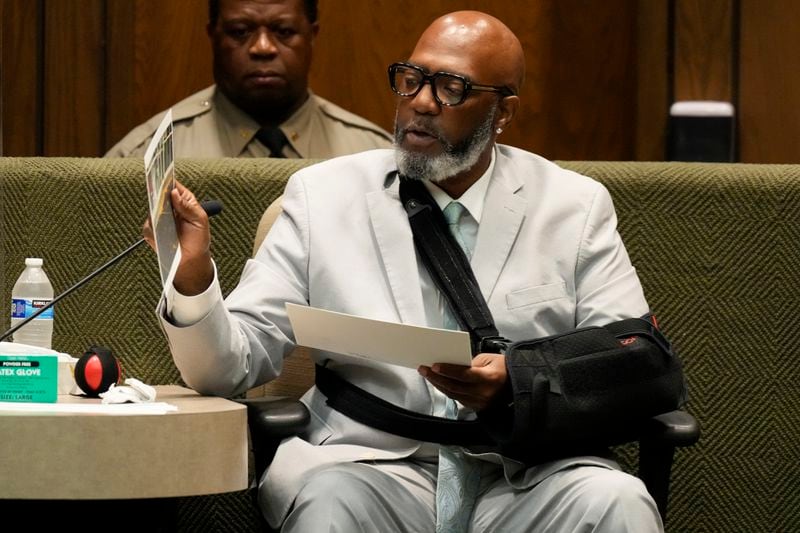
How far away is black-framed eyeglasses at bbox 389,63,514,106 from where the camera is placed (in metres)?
2.61

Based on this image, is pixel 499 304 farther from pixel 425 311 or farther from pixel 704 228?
pixel 704 228

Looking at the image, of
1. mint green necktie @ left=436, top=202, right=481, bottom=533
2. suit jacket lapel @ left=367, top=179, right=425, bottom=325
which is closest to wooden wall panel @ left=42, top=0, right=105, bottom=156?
suit jacket lapel @ left=367, top=179, right=425, bottom=325

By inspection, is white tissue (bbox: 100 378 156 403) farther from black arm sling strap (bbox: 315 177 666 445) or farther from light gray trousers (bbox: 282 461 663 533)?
black arm sling strap (bbox: 315 177 666 445)

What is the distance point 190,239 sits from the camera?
2.19 metres

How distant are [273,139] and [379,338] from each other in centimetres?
208

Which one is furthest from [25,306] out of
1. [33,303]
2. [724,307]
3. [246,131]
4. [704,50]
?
[704,50]

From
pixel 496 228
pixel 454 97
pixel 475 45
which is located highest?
pixel 475 45

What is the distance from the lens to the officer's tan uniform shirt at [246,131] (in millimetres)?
4020

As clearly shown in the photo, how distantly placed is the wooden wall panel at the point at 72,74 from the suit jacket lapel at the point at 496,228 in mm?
2579

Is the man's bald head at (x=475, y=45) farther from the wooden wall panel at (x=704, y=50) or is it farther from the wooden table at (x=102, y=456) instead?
the wooden wall panel at (x=704, y=50)

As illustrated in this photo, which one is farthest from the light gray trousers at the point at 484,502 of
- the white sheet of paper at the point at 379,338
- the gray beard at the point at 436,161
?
the gray beard at the point at 436,161

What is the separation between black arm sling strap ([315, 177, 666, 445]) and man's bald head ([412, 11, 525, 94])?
0.97ft

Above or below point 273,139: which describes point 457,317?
below

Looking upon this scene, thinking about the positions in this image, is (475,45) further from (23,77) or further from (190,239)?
(23,77)
